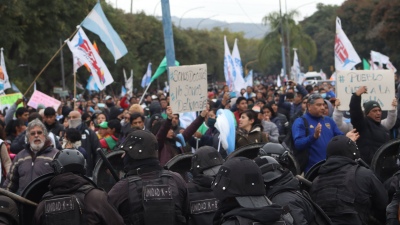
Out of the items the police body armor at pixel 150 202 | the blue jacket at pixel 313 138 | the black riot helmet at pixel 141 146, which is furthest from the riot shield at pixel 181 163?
the blue jacket at pixel 313 138

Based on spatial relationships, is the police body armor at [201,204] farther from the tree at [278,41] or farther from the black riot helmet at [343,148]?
the tree at [278,41]

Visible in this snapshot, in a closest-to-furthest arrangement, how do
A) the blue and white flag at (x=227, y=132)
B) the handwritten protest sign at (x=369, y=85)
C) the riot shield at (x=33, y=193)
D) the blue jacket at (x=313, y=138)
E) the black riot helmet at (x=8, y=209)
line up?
the black riot helmet at (x=8, y=209) → the riot shield at (x=33, y=193) → the blue jacket at (x=313, y=138) → the blue and white flag at (x=227, y=132) → the handwritten protest sign at (x=369, y=85)

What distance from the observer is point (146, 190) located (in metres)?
6.15

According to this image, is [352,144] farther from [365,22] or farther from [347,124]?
[365,22]

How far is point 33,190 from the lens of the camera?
6.39 meters

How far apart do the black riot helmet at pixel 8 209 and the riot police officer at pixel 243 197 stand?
1665mm

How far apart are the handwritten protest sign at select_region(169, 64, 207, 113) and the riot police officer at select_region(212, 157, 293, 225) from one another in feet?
22.1

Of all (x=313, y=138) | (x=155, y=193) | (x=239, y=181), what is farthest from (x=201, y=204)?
(x=313, y=138)

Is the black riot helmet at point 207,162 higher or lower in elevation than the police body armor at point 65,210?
higher

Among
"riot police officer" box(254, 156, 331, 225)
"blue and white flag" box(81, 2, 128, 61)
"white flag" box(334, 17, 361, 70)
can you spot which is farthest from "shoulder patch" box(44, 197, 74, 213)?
"white flag" box(334, 17, 361, 70)

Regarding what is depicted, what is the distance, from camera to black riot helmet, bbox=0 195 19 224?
579 centimetres

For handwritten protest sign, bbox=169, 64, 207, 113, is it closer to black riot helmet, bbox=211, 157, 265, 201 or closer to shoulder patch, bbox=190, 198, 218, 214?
shoulder patch, bbox=190, 198, 218, 214

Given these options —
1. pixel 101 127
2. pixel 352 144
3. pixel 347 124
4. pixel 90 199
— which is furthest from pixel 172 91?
pixel 90 199

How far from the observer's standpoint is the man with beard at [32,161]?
8344mm
